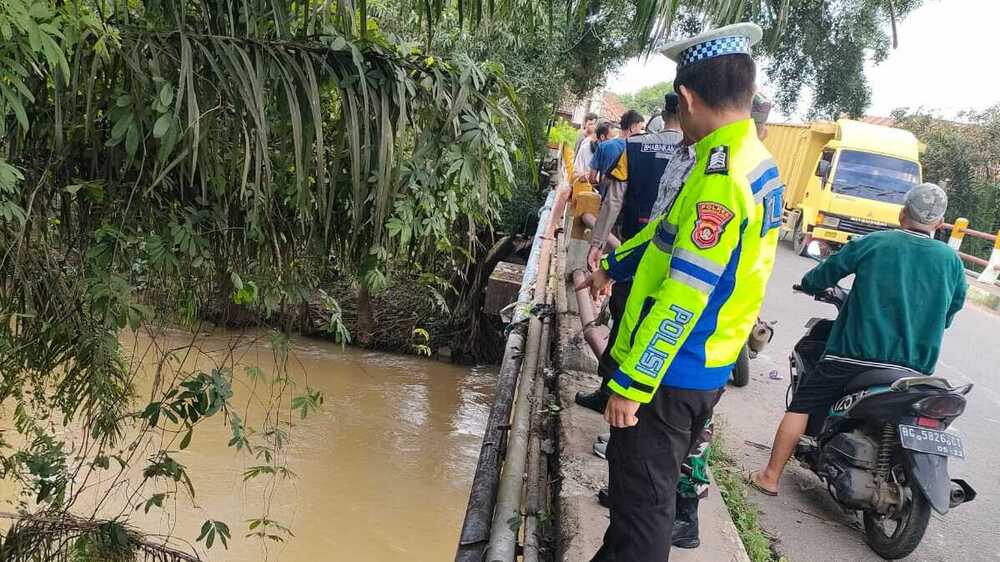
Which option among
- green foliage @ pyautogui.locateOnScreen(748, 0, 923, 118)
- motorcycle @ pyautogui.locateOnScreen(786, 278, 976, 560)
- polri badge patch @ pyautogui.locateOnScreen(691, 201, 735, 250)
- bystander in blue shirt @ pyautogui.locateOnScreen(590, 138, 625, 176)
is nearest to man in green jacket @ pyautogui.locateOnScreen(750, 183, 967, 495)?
motorcycle @ pyautogui.locateOnScreen(786, 278, 976, 560)

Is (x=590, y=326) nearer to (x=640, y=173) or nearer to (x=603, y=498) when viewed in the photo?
(x=640, y=173)

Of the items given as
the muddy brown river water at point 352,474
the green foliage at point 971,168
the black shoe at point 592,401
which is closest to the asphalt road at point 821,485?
the black shoe at point 592,401

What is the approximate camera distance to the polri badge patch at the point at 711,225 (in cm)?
210

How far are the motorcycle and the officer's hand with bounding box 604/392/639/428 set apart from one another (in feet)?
6.48

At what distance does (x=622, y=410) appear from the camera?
2.19 metres

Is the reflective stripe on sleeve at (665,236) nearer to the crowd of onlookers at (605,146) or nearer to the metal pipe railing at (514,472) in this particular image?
the metal pipe railing at (514,472)

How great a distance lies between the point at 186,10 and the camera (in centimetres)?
247

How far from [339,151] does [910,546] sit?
3.04 meters

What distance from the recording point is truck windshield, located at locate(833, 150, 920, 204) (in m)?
14.9

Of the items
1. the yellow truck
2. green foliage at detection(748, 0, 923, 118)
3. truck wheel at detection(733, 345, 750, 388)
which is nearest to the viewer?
truck wheel at detection(733, 345, 750, 388)

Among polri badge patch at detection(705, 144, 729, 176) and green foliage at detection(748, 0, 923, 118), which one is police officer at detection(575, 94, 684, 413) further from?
green foliage at detection(748, 0, 923, 118)

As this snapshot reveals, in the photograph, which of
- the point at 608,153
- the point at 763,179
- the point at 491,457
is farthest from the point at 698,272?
the point at 608,153

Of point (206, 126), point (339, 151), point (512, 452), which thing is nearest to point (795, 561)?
point (512, 452)

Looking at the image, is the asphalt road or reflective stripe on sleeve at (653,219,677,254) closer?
reflective stripe on sleeve at (653,219,677,254)
